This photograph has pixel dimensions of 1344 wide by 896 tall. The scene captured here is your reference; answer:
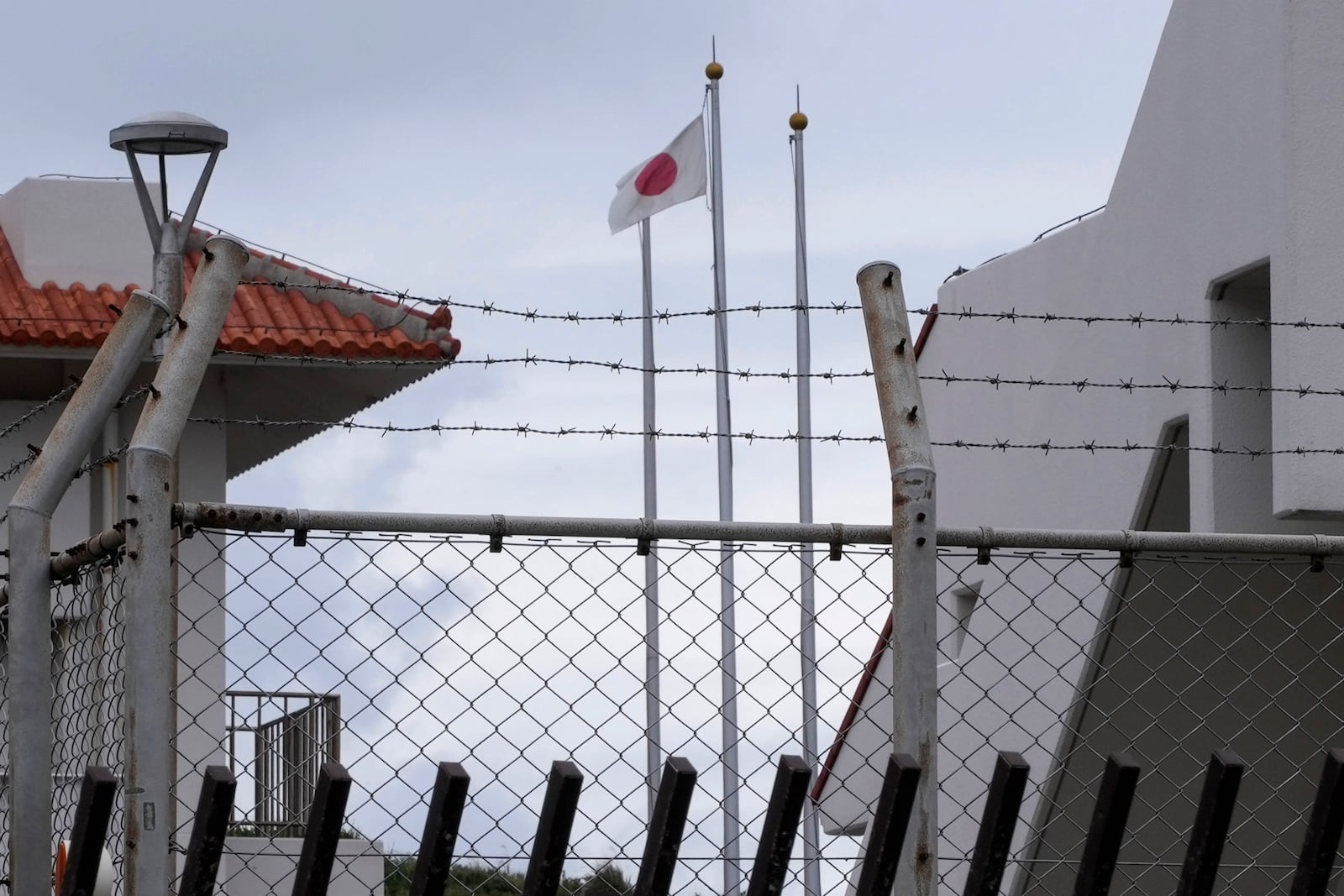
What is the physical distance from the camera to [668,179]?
55.9 feet

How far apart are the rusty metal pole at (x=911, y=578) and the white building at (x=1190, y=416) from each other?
4432 mm

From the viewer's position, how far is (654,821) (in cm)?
226

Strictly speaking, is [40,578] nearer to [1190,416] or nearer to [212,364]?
[1190,416]

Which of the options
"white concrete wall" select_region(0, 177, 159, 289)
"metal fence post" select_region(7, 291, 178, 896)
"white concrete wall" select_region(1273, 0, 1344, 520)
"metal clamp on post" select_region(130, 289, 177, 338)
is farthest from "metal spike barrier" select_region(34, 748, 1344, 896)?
"white concrete wall" select_region(0, 177, 159, 289)

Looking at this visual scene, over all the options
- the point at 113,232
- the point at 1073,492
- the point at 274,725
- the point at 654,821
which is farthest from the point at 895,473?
the point at 113,232

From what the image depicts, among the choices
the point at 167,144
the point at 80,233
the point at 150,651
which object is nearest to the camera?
the point at 150,651

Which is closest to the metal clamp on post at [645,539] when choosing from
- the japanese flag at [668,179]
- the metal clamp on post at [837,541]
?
the metal clamp on post at [837,541]

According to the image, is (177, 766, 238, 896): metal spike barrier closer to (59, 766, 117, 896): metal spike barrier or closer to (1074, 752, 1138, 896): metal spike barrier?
(59, 766, 117, 896): metal spike barrier

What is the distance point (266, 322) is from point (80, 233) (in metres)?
1.50

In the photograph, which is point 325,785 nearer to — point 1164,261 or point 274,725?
point 1164,261

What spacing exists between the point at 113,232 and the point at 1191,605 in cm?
766

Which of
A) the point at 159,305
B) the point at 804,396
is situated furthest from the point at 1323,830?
the point at 804,396

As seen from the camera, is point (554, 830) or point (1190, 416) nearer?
point (554, 830)

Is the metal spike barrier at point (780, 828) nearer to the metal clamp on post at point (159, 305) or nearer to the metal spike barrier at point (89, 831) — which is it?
the metal spike barrier at point (89, 831)
